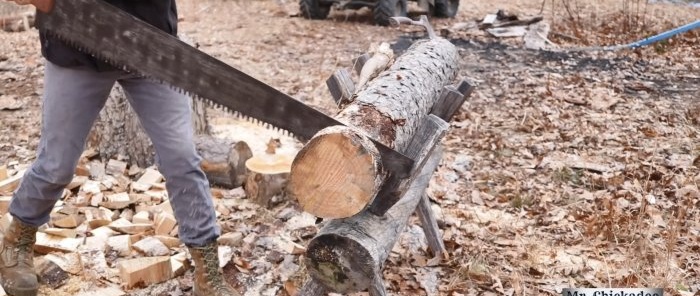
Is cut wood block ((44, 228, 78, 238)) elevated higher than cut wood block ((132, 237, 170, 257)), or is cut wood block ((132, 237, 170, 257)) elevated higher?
cut wood block ((44, 228, 78, 238))

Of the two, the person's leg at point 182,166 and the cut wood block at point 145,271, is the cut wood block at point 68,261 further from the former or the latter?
the person's leg at point 182,166

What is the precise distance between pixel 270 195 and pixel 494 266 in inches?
56.7

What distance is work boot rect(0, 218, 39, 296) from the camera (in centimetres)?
291

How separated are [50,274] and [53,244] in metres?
0.26

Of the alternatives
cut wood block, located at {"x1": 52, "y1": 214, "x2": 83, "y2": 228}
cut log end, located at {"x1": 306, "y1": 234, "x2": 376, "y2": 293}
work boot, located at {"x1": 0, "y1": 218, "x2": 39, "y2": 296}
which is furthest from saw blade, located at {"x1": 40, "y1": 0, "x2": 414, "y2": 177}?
cut wood block, located at {"x1": 52, "y1": 214, "x2": 83, "y2": 228}

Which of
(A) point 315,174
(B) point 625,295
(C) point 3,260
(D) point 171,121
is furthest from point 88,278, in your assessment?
(B) point 625,295

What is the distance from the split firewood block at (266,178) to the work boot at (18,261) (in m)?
1.41

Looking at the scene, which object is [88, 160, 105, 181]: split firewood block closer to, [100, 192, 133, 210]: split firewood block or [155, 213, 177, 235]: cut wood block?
[100, 192, 133, 210]: split firewood block

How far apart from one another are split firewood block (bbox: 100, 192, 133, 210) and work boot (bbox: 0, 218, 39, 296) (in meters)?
0.87

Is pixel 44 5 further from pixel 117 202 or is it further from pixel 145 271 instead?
pixel 117 202

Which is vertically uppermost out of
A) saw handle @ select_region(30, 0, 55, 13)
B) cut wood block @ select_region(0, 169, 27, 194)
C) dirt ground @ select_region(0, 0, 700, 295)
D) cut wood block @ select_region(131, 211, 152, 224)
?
saw handle @ select_region(30, 0, 55, 13)

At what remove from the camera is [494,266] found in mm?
3543

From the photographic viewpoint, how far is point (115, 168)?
13.9 ft

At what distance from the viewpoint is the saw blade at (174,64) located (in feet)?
8.23
